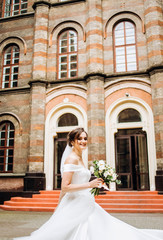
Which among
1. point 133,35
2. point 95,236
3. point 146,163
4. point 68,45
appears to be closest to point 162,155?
point 146,163

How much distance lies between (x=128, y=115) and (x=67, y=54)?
192 inches

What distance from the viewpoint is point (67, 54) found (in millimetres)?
13984

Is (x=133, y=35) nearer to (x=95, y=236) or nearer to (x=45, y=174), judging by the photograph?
(x=45, y=174)

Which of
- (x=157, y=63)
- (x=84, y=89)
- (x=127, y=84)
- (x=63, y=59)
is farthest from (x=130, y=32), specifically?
(x=84, y=89)

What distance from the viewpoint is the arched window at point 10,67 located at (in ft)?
48.0

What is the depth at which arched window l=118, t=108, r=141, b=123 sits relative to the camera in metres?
12.5

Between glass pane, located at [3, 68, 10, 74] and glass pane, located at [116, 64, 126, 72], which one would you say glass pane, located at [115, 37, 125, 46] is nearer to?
glass pane, located at [116, 64, 126, 72]

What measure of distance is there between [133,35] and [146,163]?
22.4ft

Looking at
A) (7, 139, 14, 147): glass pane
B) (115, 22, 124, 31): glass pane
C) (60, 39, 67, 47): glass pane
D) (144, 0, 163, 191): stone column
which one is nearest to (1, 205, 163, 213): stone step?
(144, 0, 163, 191): stone column

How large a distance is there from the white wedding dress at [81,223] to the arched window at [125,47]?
1065 cm

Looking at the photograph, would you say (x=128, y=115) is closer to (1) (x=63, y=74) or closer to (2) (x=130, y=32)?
(1) (x=63, y=74)

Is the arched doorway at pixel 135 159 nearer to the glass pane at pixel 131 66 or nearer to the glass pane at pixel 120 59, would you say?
the glass pane at pixel 131 66

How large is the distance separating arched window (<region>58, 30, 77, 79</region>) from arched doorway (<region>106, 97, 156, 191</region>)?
3278 mm

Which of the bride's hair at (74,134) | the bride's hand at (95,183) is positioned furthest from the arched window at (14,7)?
the bride's hand at (95,183)
